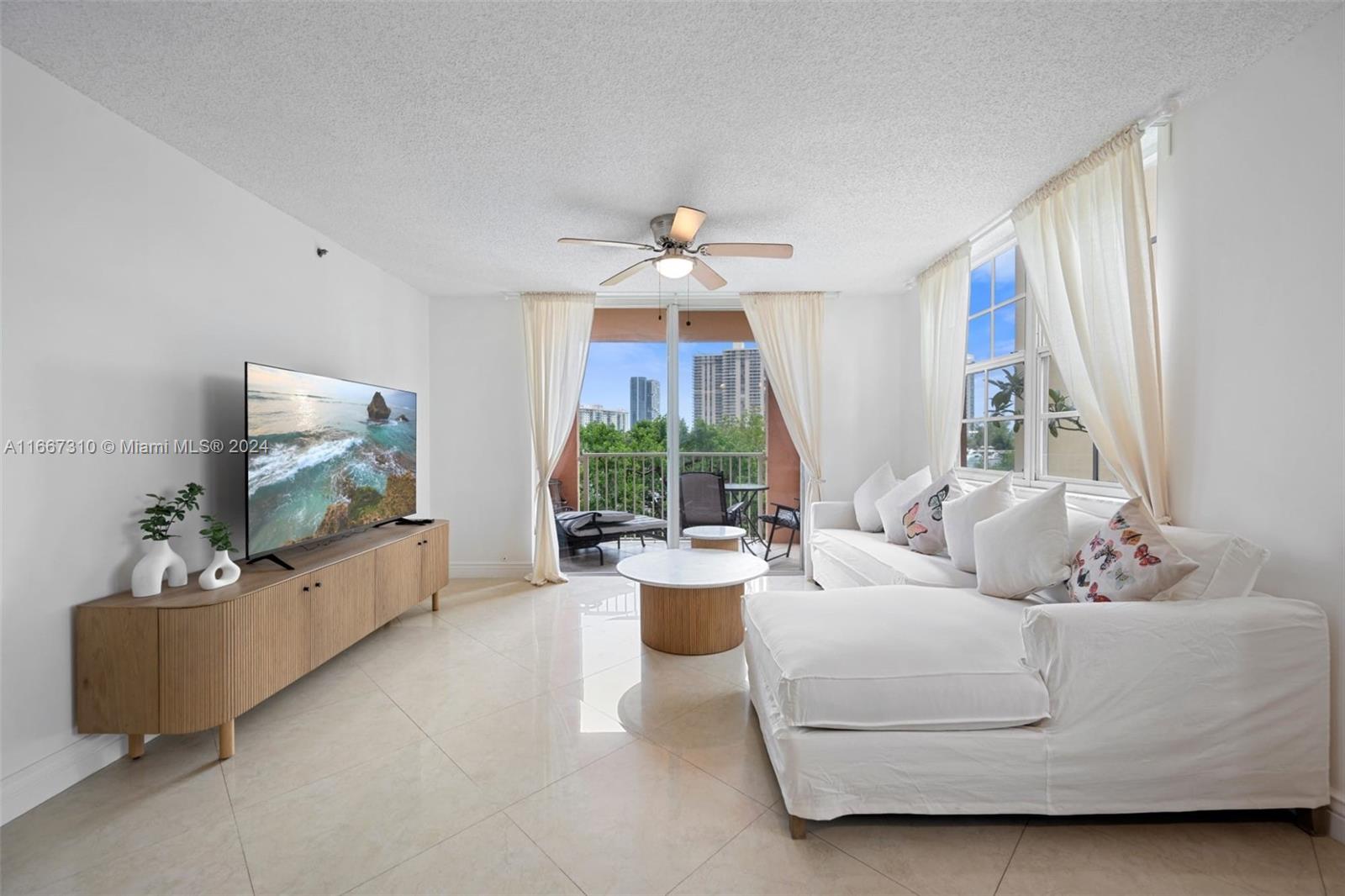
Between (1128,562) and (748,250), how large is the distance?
211 cm

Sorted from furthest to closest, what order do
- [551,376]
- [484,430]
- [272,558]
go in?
[484,430], [551,376], [272,558]

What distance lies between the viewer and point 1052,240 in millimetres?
2609

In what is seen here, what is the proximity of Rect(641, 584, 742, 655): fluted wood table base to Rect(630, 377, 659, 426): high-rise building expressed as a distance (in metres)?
2.10

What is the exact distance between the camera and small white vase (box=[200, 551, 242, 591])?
Result: 2.12 m

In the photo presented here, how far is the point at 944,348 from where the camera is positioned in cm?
380

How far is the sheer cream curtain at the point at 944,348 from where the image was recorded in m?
3.61

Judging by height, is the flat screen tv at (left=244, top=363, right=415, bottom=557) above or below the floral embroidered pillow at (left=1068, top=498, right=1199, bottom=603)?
above

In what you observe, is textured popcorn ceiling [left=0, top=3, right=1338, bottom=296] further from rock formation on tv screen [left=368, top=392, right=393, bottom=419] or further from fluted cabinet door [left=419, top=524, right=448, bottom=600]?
fluted cabinet door [left=419, top=524, right=448, bottom=600]

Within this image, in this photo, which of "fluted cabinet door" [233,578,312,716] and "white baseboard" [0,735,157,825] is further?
"fluted cabinet door" [233,578,312,716]

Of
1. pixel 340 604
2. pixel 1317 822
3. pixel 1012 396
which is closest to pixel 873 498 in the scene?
pixel 1012 396

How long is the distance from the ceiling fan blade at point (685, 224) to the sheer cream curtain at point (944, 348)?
1.94m

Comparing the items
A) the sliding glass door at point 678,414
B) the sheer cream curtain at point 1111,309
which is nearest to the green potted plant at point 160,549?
the sliding glass door at point 678,414

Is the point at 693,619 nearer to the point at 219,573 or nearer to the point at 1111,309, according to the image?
the point at 219,573

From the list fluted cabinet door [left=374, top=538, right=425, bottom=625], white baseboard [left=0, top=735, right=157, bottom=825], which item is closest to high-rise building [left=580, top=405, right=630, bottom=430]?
fluted cabinet door [left=374, top=538, right=425, bottom=625]
